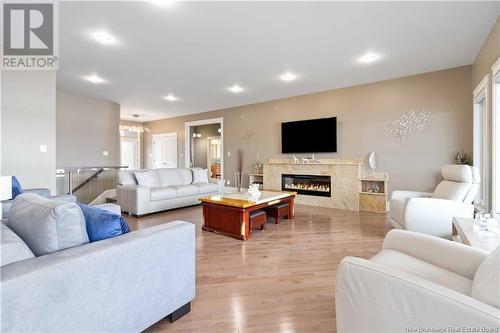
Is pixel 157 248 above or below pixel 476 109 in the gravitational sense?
below

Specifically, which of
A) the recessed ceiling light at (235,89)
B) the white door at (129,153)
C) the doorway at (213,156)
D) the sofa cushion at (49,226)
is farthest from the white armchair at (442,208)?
the white door at (129,153)

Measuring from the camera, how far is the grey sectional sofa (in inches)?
37.9

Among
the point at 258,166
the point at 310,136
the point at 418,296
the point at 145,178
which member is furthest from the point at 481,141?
the point at 145,178

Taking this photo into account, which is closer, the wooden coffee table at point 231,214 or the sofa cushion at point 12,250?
the sofa cushion at point 12,250

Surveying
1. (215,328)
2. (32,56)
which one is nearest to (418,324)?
(215,328)

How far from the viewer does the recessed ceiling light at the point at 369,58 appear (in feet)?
12.1

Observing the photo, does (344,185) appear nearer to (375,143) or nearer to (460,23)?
(375,143)

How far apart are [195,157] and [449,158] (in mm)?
8132

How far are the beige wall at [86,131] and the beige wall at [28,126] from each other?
2.30 m

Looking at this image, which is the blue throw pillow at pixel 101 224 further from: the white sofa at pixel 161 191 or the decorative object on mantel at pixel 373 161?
the decorative object on mantel at pixel 373 161

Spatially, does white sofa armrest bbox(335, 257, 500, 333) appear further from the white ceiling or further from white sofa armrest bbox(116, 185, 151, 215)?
white sofa armrest bbox(116, 185, 151, 215)

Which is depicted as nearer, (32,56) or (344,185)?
(32,56)

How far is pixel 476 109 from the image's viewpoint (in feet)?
12.8

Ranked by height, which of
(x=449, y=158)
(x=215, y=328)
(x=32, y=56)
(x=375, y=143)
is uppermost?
(x=32, y=56)
